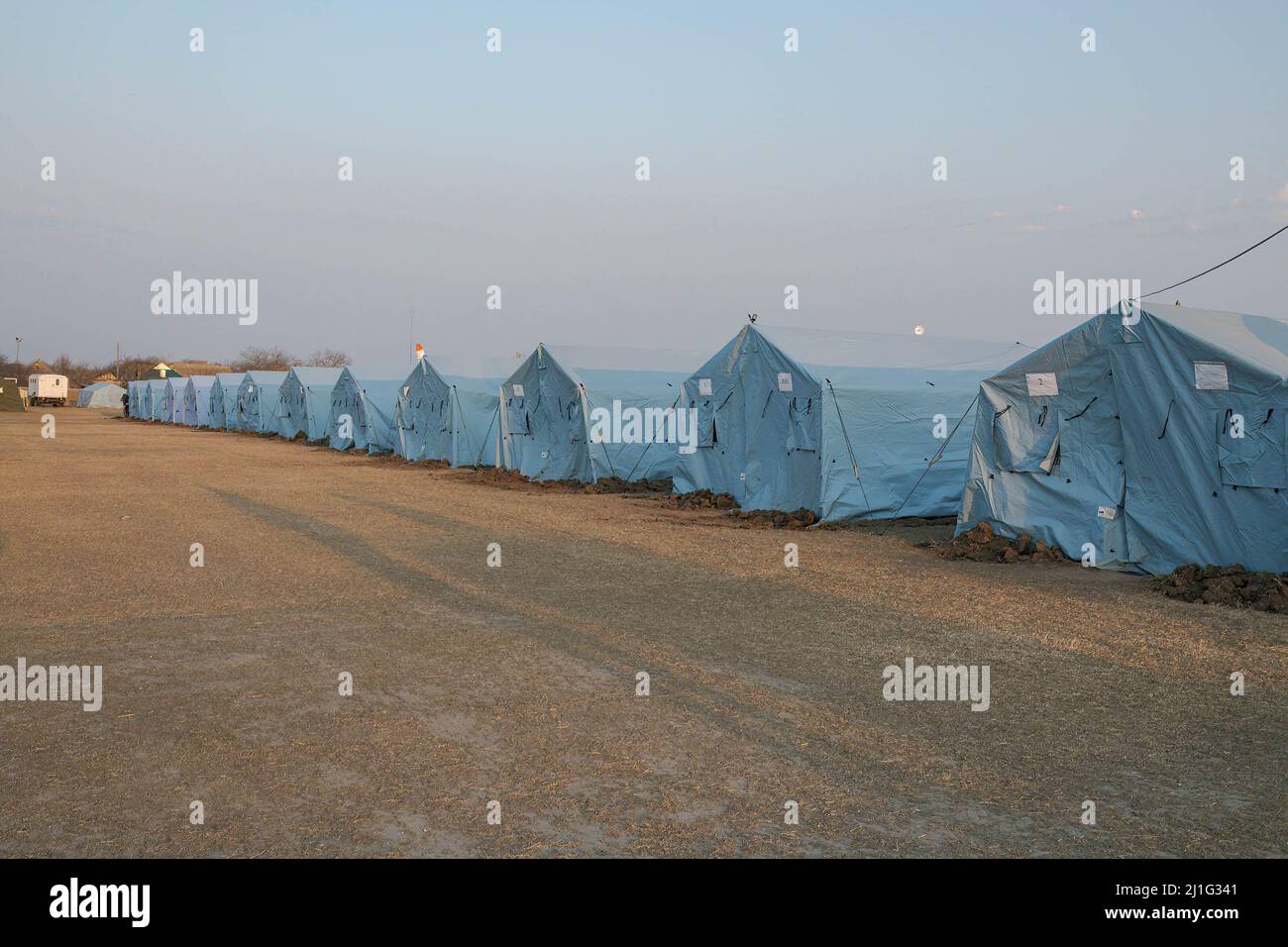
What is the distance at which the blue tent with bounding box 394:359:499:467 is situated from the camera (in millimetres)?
29641

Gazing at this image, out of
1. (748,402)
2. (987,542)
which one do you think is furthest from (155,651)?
(748,402)

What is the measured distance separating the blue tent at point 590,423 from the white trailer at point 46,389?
257 feet

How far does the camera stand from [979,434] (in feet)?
48.1

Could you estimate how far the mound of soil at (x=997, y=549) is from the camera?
43.4 feet

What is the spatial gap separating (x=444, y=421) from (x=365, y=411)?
670 centimetres

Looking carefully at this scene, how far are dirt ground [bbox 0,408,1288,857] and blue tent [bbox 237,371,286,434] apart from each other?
A: 37.7 m

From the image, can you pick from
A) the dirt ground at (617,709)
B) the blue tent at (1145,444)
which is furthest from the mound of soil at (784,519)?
the dirt ground at (617,709)

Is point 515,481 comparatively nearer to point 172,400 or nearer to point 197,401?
point 197,401

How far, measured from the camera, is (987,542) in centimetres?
1372

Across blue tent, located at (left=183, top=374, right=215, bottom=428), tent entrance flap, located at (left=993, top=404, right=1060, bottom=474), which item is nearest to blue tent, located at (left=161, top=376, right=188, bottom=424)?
blue tent, located at (left=183, top=374, right=215, bottom=428)

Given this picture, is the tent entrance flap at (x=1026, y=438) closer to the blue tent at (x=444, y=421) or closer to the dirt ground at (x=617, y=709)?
the dirt ground at (x=617, y=709)

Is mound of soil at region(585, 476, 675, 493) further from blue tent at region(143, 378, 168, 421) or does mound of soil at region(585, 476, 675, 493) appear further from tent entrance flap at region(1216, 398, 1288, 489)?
blue tent at region(143, 378, 168, 421)

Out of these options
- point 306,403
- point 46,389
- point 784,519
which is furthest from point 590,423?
point 46,389
